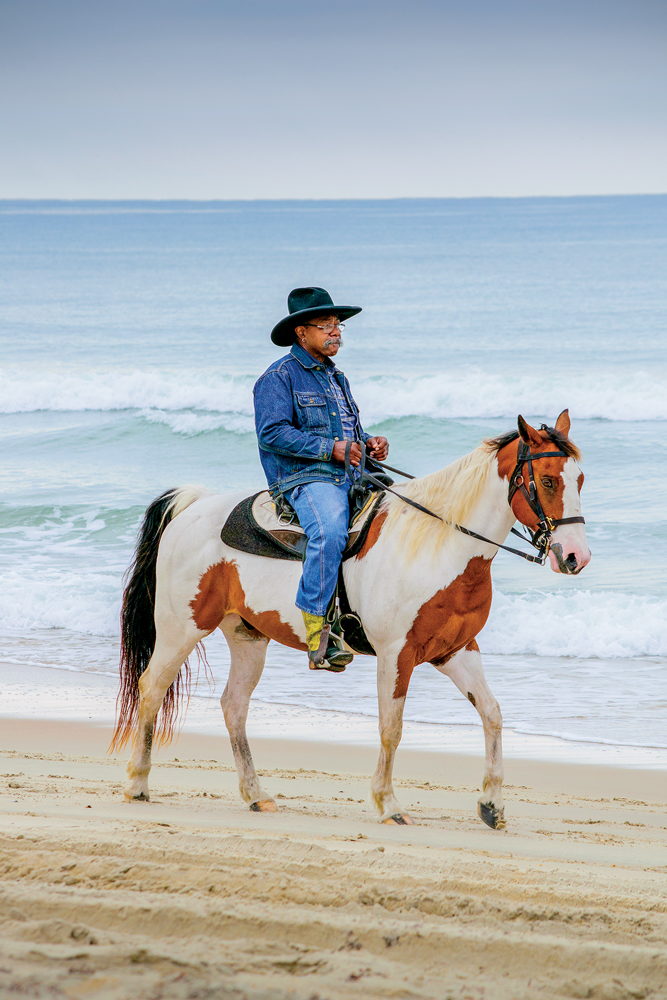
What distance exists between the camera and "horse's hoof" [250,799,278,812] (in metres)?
5.38

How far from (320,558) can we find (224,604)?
0.67 meters

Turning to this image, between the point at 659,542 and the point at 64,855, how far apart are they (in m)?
10.2

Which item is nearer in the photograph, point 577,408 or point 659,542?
point 659,542

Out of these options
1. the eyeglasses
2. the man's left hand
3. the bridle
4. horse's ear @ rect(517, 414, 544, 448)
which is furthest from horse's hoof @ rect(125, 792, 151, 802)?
horse's ear @ rect(517, 414, 544, 448)

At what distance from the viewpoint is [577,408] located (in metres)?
23.3

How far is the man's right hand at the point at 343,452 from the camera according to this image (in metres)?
5.25

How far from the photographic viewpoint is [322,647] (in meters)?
5.21

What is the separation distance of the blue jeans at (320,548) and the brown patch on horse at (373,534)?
10 cm

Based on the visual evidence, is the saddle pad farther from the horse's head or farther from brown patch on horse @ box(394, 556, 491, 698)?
the horse's head

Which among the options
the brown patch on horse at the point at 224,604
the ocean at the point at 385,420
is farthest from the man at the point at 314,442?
the ocean at the point at 385,420

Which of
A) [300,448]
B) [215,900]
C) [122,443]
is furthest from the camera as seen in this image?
[122,443]

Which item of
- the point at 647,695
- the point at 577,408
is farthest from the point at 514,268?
the point at 647,695

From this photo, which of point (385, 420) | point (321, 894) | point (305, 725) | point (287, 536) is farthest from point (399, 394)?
point (321, 894)

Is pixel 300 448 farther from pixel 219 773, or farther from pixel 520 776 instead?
pixel 520 776
